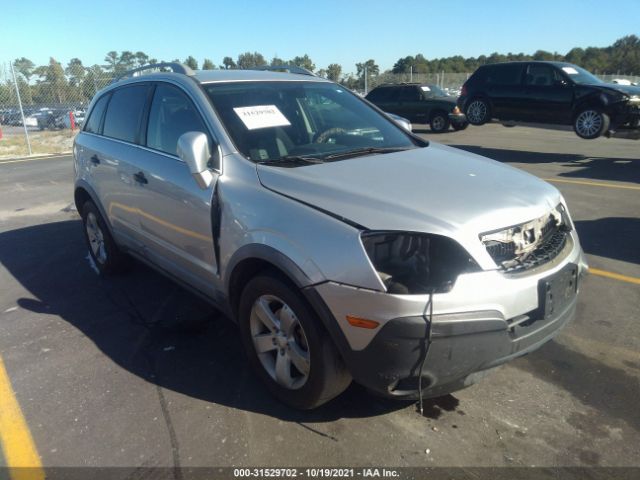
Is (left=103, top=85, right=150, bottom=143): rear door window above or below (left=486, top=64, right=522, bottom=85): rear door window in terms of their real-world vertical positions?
below

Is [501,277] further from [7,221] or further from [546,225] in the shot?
[7,221]

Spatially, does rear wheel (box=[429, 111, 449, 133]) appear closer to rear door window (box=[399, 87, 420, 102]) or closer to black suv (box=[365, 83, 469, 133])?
black suv (box=[365, 83, 469, 133])

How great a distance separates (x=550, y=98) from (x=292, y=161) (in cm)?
1105

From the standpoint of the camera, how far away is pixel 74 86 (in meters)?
19.7

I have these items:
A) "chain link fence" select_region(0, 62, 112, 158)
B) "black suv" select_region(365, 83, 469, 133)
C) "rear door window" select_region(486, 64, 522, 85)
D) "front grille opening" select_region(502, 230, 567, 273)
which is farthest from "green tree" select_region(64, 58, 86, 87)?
"front grille opening" select_region(502, 230, 567, 273)

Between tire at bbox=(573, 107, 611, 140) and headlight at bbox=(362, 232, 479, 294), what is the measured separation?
1066 cm

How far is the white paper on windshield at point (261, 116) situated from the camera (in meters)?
3.15

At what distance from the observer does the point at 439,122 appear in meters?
17.1

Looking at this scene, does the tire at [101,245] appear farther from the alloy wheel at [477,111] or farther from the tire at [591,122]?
the alloy wheel at [477,111]

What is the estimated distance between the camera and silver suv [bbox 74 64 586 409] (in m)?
2.20

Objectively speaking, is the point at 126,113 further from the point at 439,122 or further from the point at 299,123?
the point at 439,122

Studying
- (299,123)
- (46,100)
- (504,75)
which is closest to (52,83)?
(46,100)

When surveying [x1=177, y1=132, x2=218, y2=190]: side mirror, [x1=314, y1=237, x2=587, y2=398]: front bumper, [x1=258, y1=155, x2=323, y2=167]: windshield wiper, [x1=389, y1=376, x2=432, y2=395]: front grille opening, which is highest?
[x1=177, y1=132, x2=218, y2=190]: side mirror

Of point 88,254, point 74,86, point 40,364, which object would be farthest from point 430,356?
point 74,86
